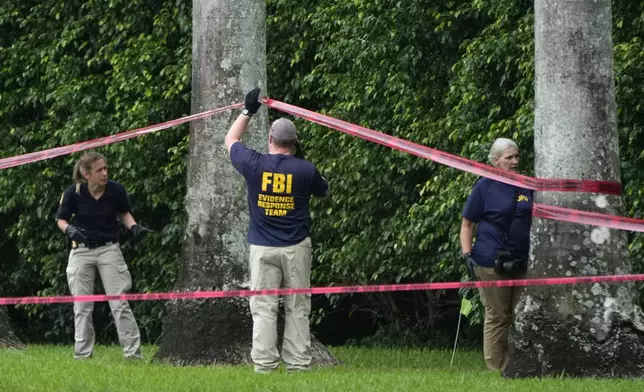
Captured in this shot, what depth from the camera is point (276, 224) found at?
10039 mm

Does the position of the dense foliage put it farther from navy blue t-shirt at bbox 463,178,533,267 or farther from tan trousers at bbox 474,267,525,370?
navy blue t-shirt at bbox 463,178,533,267

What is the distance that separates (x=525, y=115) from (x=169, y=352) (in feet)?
12.5

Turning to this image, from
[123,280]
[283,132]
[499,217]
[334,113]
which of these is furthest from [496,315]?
[334,113]

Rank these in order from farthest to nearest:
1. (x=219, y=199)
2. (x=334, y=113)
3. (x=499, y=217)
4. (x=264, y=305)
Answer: (x=334, y=113), (x=219, y=199), (x=499, y=217), (x=264, y=305)

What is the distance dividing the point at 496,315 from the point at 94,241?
3.54 m

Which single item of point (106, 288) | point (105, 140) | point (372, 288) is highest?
point (105, 140)

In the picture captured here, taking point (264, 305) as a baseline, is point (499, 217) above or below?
above

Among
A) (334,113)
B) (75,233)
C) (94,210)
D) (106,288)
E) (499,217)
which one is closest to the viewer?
(499,217)

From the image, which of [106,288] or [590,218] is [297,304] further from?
[106,288]

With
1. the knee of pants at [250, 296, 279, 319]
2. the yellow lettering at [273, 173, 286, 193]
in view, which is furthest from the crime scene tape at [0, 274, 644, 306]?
the yellow lettering at [273, 173, 286, 193]

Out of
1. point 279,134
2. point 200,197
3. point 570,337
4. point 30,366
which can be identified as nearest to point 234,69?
point 200,197

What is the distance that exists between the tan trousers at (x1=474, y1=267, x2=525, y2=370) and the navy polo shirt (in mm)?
3316

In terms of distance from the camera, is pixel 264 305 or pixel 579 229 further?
pixel 264 305

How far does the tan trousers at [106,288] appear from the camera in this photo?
12539 mm
